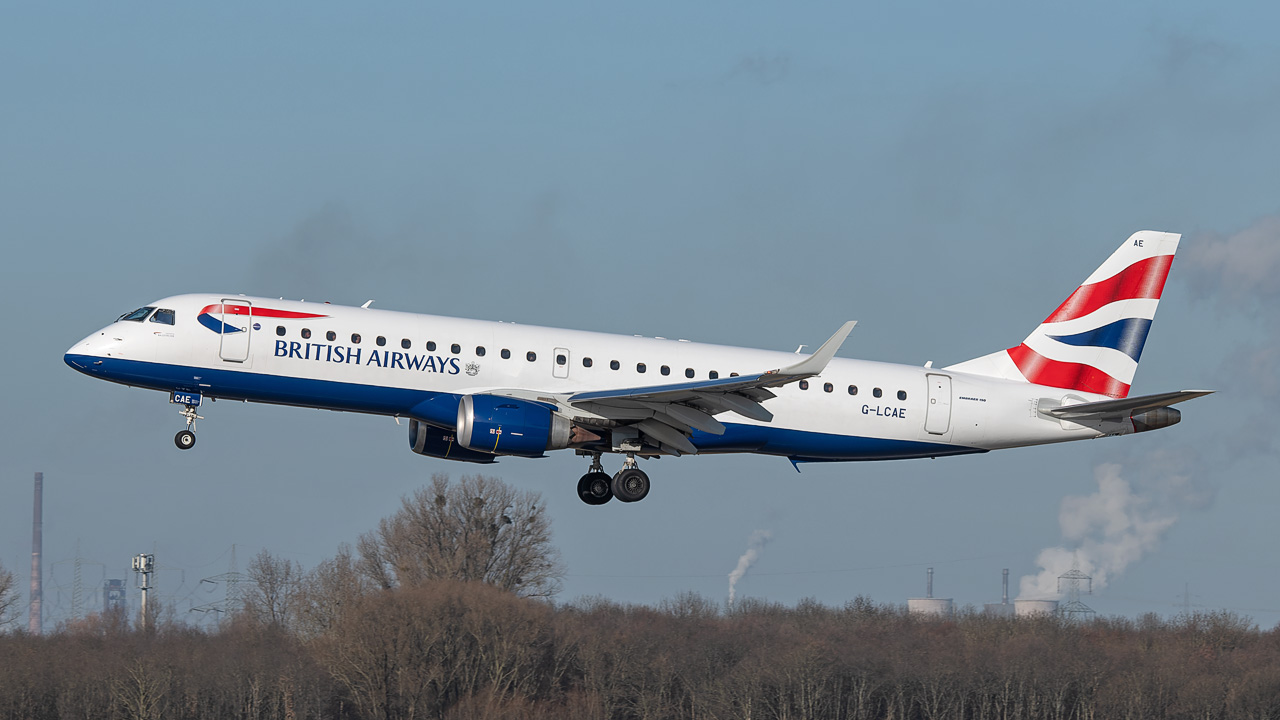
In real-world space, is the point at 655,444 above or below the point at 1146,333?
below

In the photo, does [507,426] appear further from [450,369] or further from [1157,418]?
[1157,418]

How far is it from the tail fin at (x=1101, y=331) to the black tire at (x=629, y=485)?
1082 cm

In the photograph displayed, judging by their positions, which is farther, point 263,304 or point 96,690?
point 96,690

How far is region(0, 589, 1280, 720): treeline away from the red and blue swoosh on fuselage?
46.0 m

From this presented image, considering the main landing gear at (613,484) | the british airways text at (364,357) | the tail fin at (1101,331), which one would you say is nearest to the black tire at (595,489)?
the main landing gear at (613,484)

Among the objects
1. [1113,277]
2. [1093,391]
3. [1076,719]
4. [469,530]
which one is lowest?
[1076,719]

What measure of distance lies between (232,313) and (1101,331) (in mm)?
25621

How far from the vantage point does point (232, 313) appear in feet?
116

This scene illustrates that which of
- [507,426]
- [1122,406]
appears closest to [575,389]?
[507,426]

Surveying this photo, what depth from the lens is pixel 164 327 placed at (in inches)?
1384

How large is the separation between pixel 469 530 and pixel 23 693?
3231 cm

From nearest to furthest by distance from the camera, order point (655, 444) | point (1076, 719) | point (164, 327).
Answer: point (164, 327), point (655, 444), point (1076, 719)

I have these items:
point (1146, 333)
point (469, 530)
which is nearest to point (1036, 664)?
point (469, 530)

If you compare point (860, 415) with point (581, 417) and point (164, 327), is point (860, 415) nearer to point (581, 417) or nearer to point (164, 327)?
point (581, 417)
